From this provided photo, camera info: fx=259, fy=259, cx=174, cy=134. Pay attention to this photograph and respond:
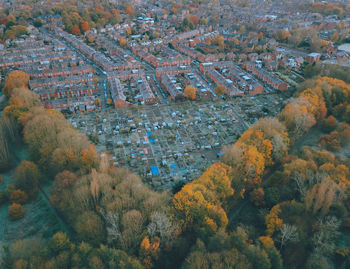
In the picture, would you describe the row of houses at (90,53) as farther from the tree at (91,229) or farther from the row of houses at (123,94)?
the tree at (91,229)

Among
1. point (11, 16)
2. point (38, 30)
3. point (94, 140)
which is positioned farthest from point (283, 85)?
point (11, 16)

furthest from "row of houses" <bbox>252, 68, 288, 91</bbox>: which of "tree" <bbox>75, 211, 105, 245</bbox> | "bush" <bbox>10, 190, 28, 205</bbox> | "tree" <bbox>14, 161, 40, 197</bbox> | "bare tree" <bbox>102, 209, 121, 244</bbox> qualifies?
"bush" <bbox>10, 190, 28, 205</bbox>

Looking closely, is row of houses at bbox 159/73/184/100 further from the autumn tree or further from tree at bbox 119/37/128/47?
tree at bbox 119/37/128/47

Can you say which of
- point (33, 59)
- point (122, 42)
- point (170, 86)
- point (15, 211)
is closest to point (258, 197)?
point (15, 211)

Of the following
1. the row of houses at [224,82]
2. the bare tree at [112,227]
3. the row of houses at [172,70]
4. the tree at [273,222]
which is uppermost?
the bare tree at [112,227]

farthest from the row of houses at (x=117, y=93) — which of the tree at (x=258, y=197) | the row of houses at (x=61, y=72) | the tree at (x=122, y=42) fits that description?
the tree at (x=258, y=197)

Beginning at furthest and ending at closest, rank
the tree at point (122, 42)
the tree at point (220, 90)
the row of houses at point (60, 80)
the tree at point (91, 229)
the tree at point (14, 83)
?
1. the tree at point (122, 42)
2. the row of houses at point (60, 80)
3. the tree at point (220, 90)
4. the tree at point (14, 83)
5. the tree at point (91, 229)
